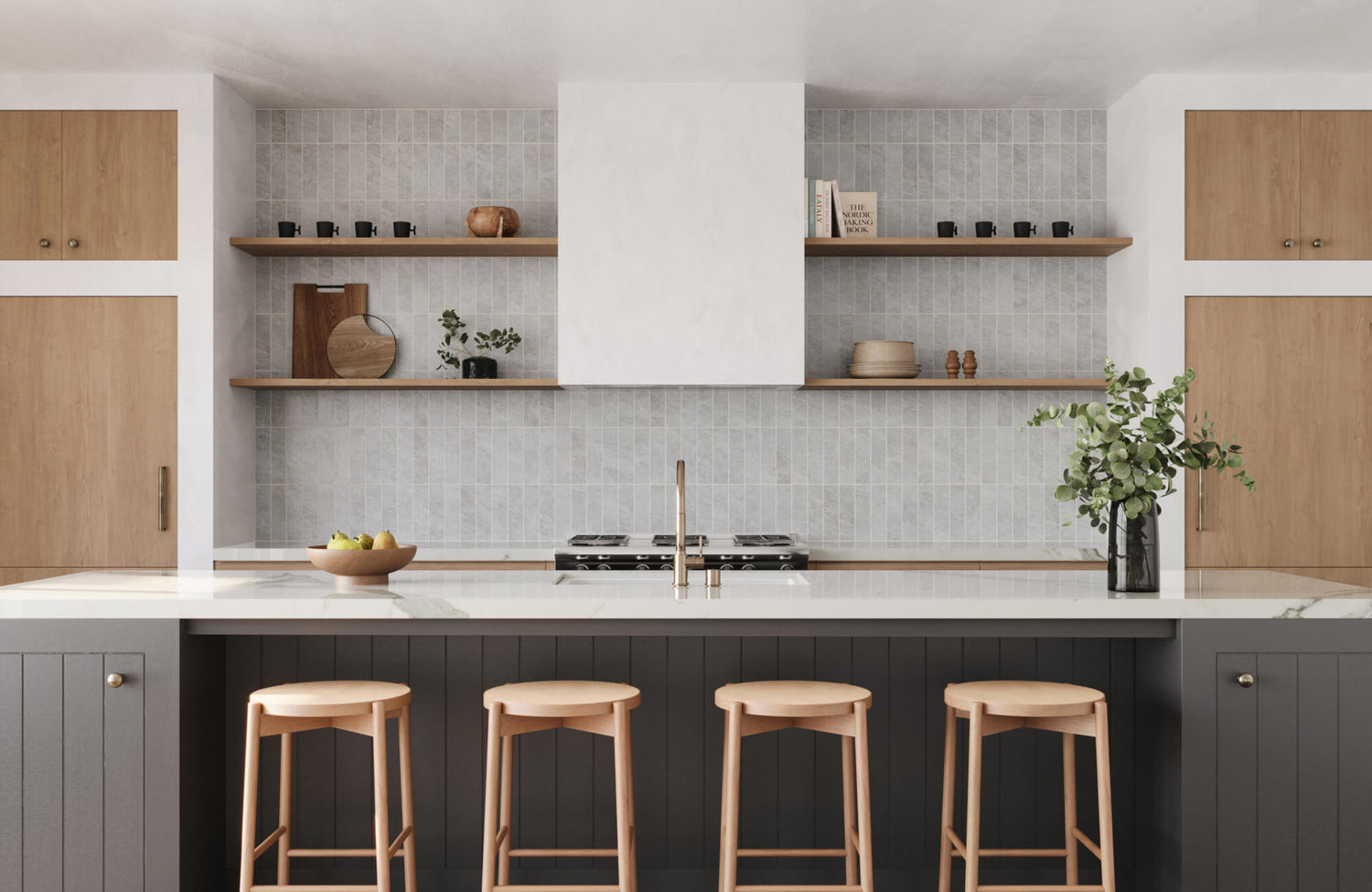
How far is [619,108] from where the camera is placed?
404cm

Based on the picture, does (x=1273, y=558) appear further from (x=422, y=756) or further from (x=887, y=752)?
(x=422, y=756)

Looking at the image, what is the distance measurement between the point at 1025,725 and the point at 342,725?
152 centimetres

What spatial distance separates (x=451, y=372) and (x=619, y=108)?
4.41ft

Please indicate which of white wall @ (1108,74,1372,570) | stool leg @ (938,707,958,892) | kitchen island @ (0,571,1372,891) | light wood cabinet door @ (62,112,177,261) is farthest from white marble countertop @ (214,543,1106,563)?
stool leg @ (938,707,958,892)

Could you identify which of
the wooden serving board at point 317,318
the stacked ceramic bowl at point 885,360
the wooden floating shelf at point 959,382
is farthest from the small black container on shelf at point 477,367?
the stacked ceramic bowl at point 885,360

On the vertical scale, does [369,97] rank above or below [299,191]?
above

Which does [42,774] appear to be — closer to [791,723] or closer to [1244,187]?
[791,723]

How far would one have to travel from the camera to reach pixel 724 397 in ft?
14.4

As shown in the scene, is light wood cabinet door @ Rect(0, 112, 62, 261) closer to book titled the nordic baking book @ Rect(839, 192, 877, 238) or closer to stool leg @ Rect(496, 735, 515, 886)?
stool leg @ Rect(496, 735, 515, 886)

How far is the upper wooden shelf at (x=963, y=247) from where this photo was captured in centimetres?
408

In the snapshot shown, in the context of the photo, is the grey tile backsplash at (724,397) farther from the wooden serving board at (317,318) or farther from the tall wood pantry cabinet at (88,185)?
the tall wood pantry cabinet at (88,185)

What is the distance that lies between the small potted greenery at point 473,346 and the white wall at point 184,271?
931 millimetres

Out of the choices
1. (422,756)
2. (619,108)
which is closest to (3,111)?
(619,108)

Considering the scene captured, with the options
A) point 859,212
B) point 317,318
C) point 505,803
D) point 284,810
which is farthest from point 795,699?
point 317,318
